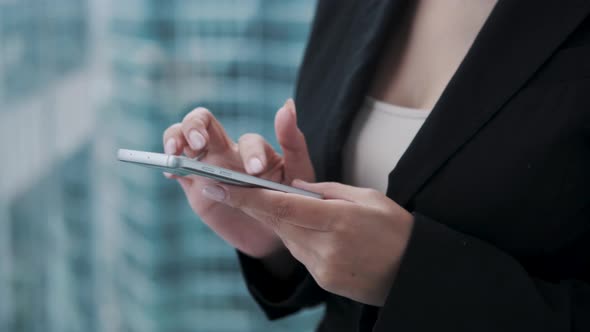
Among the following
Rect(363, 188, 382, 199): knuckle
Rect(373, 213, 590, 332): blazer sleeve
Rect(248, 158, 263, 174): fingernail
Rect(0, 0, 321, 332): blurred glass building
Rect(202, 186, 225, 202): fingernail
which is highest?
Rect(202, 186, 225, 202): fingernail

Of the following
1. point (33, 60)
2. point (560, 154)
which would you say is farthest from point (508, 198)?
point (33, 60)

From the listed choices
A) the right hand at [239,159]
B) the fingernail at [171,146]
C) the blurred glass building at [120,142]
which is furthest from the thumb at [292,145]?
the blurred glass building at [120,142]

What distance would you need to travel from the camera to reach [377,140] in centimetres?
81

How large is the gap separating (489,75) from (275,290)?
0.45m

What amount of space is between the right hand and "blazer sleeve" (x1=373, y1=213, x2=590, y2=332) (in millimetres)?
211

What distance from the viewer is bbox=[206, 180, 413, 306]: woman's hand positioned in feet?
1.96

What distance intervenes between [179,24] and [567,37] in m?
1.09

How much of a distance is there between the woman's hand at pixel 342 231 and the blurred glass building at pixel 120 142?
898 mm

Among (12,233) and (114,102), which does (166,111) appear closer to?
(114,102)

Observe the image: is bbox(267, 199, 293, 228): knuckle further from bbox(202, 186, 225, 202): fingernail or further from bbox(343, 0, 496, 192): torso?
bbox(343, 0, 496, 192): torso

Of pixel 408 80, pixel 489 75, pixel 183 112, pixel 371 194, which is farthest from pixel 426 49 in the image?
pixel 183 112

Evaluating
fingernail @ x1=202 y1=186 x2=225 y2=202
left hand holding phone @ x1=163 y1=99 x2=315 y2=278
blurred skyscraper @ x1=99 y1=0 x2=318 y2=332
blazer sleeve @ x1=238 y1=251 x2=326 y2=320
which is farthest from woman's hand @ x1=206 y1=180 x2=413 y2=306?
blurred skyscraper @ x1=99 y1=0 x2=318 y2=332

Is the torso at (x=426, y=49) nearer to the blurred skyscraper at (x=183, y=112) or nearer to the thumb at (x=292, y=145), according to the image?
the thumb at (x=292, y=145)

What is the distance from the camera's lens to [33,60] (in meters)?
1.86
